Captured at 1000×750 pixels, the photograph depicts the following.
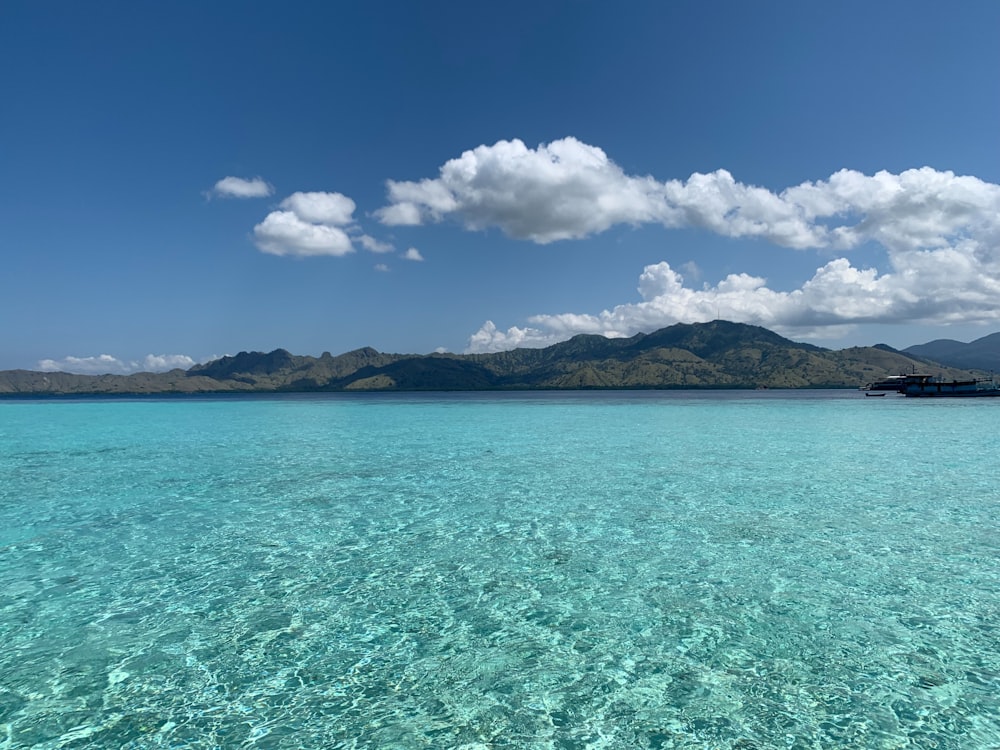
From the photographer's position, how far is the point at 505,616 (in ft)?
41.7

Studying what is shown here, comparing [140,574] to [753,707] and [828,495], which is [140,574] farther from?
[828,495]

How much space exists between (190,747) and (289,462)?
112 ft

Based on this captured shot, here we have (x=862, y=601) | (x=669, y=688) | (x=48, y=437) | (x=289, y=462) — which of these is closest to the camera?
(x=669, y=688)

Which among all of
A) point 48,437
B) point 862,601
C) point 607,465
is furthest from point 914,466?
point 48,437

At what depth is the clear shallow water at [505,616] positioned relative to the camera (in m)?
Result: 8.61

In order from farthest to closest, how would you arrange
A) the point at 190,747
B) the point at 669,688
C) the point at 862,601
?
1. the point at 862,601
2. the point at 669,688
3. the point at 190,747

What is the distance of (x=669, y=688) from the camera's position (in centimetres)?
955

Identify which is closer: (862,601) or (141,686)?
(141,686)

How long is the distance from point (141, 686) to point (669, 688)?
930cm

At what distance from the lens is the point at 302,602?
13609 mm

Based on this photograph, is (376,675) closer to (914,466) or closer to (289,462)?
(289,462)

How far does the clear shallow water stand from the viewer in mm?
8609

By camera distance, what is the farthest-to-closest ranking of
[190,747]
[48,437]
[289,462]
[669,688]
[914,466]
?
[48,437] < [289,462] < [914,466] < [669,688] < [190,747]

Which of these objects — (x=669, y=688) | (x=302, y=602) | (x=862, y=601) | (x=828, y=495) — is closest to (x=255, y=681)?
(x=302, y=602)
